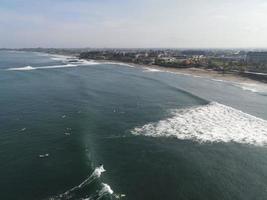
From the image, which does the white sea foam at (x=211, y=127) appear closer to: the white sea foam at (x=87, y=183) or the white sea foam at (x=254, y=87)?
the white sea foam at (x=87, y=183)

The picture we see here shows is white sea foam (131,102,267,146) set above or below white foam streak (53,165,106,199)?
below

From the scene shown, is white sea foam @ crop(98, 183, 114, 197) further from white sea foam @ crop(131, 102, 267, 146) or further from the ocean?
white sea foam @ crop(131, 102, 267, 146)

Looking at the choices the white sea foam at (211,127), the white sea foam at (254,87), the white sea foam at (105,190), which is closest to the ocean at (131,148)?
the white sea foam at (105,190)

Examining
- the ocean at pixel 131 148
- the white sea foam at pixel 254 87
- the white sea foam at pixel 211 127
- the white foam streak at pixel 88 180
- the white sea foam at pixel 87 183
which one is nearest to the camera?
the white sea foam at pixel 87 183

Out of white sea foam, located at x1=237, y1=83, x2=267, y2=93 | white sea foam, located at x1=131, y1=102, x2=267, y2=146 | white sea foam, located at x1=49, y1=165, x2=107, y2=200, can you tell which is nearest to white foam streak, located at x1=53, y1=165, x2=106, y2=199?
white sea foam, located at x1=49, y1=165, x2=107, y2=200

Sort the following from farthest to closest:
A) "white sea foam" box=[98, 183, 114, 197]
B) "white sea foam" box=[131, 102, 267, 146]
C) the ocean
Result: 1. "white sea foam" box=[131, 102, 267, 146]
2. the ocean
3. "white sea foam" box=[98, 183, 114, 197]

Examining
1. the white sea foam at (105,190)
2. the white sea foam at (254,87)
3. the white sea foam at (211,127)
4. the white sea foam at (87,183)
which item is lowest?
the white sea foam at (254,87)

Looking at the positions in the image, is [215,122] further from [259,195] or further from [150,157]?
[259,195]
